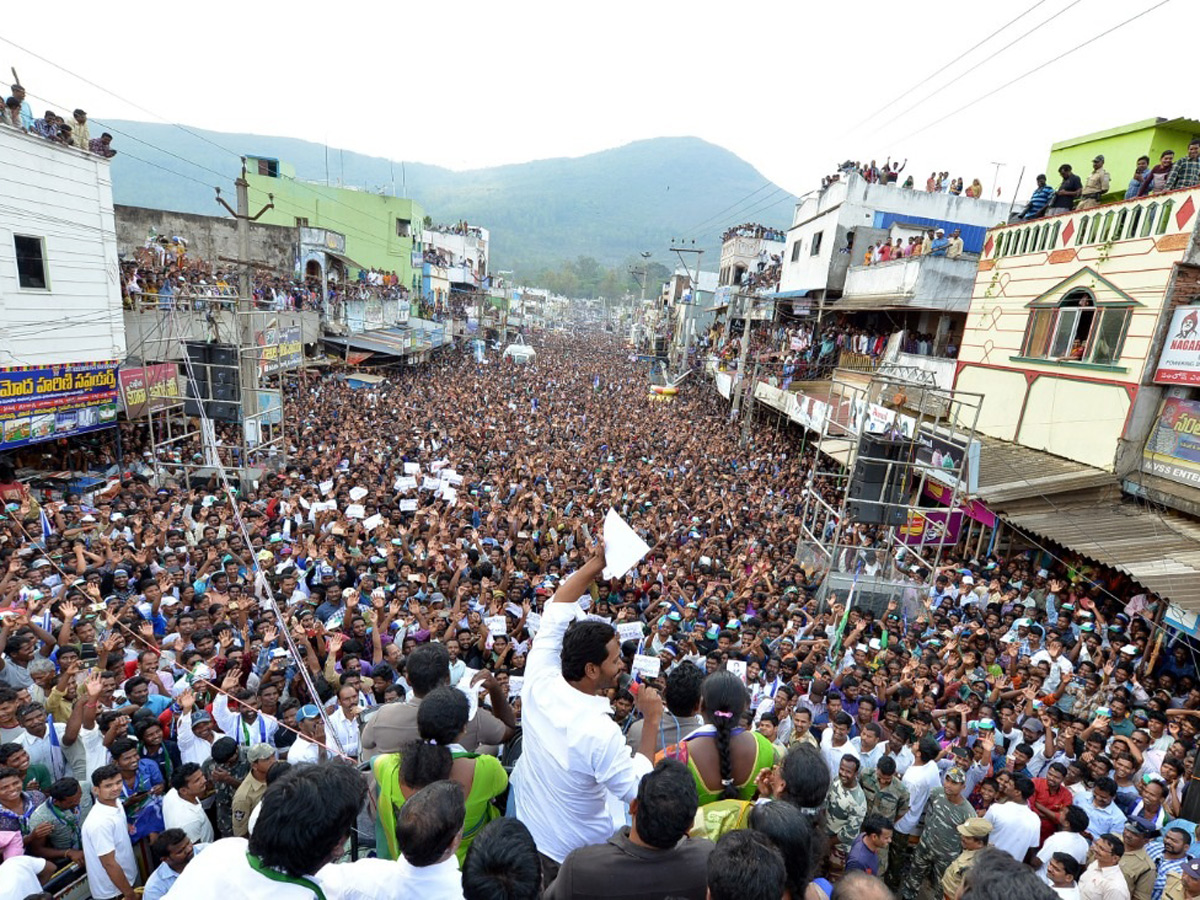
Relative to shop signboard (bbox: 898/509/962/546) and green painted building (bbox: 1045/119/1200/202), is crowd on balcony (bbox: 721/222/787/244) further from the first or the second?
shop signboard (bbox: 898/509/962/546)

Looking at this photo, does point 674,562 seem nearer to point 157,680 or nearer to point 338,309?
point 157,680

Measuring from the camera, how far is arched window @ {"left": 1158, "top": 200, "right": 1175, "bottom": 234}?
30.0 ft

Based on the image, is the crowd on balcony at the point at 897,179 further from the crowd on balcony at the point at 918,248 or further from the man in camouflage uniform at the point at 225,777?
the man in camouflage uniform at the point at 225,777

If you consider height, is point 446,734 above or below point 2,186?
below

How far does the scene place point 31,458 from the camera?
39.5 feet

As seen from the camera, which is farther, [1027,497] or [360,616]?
[1027,497]

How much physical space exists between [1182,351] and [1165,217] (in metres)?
1.97

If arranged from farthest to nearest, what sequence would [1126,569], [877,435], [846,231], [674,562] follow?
[846,231], [674,562], [877,435], [1126,569]

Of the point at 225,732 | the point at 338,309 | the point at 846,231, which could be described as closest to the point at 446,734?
the point at 225,732

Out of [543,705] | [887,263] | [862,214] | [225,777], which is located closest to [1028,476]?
[887,263]

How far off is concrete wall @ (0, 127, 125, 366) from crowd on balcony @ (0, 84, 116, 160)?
18 centimetres

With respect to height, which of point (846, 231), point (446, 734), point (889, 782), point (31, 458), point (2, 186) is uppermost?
point (846, 231)

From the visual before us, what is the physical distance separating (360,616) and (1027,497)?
32.7 feet

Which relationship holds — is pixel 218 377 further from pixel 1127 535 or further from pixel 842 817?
pixel 1127 535
